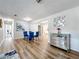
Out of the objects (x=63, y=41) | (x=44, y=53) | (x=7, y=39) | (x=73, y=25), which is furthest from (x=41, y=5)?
(x=7, y=39)

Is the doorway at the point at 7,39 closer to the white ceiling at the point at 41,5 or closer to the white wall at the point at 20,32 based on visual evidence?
the white wall at the point at 20,32

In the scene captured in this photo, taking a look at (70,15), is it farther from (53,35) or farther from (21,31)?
(21,31)

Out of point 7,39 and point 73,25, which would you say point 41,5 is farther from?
point 7,39

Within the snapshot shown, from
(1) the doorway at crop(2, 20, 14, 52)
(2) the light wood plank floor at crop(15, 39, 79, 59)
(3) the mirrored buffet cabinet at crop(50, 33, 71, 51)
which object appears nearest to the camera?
(2) the light wood plank floor at crop(15, 39, 79, 59)

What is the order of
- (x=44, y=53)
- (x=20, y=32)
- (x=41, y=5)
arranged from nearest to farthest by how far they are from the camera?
1. (x=44, y=53)
2. (x=41, y=5)
3. (x=20, y=32)

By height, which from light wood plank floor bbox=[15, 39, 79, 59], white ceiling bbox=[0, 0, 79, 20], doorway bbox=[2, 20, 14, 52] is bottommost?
light wood plank floor bbox=[15, 39, 79, 59]

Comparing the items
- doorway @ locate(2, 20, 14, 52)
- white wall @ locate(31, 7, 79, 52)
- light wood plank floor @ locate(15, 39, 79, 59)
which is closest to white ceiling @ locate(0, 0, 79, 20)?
white wall @ locate(31, 7, 79, 52)

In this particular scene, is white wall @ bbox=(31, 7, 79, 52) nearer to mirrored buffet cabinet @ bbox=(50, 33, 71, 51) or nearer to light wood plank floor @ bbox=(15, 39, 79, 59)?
mirrored buffet cabinet @ bbox=(50, 33, 71, 51)

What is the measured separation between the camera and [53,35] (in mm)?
5301

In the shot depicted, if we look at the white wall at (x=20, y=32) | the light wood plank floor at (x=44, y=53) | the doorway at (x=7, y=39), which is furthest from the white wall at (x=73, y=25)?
the white wall at (x=20, y=32)

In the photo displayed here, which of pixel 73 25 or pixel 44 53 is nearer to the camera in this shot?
pixel 44 53

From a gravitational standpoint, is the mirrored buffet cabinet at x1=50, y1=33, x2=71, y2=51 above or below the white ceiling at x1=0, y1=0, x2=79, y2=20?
below

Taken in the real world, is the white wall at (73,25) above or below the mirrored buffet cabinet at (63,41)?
above

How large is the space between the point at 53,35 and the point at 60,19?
1.20 metres
